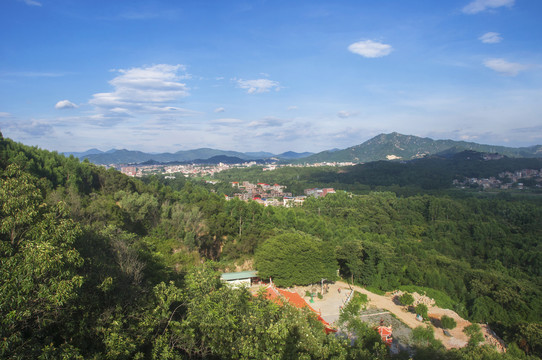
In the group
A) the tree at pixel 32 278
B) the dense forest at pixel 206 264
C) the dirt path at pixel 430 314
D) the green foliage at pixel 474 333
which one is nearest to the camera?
the tree at pixel 32 278

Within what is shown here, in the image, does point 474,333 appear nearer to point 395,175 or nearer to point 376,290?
point 376,290

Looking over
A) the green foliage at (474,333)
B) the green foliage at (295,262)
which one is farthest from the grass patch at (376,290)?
the green foliage at (474,333)

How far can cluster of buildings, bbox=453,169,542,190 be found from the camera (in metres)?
72.8

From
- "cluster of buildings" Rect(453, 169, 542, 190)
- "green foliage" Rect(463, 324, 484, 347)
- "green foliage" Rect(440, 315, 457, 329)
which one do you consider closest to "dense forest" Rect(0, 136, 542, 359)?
"green foliage" Rect(463, 324, 484, 347)

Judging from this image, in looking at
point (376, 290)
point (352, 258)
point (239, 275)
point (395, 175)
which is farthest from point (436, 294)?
point (395, 175)

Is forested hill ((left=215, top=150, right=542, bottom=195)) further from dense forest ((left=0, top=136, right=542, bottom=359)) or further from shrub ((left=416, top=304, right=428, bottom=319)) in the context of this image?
shrub ((left=416, top=304, right=428, bottom=319))

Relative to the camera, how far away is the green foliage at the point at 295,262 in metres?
17.0

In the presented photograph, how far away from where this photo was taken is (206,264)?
12898 mm

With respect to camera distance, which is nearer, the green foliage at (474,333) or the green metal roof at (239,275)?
the green foliage at (474,333)

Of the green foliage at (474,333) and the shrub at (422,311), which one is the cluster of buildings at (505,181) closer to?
the green foliage at (474,333)

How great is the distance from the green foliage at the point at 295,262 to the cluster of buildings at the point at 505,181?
2777 inches

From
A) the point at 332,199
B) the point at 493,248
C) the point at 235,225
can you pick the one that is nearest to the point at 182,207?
the point at 235,225

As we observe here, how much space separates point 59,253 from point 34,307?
2.64ft

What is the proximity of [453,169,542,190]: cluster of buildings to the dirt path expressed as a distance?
68.1 meters
